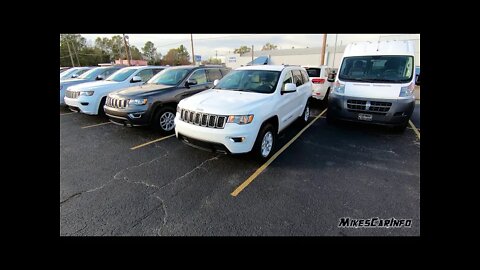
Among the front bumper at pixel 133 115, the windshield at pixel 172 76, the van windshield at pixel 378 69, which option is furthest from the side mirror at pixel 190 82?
the van windshield at pixel 378 69

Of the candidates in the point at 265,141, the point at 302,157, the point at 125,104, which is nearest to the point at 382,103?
the point at 302,157

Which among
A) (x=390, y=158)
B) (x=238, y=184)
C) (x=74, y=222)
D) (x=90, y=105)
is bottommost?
(x=74, y=222)

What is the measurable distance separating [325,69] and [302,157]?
264 inches

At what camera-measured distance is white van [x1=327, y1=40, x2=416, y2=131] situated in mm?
5352

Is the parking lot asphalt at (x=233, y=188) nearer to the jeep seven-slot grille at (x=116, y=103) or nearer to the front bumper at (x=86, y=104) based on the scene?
the jeep seven-slot grille at (x=116, y=103)

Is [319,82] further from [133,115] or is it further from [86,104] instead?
[86,104]

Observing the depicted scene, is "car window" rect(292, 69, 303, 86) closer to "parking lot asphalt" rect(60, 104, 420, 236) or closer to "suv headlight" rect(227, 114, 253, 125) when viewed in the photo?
"parking lot asphalt" rect(60, 104, 420, 236)

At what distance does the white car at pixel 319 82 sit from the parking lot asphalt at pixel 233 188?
13.5 ft

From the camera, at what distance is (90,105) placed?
6.70m

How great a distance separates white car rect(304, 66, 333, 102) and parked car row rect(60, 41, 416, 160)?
238 cm

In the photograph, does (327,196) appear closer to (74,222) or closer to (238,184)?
(238,184)

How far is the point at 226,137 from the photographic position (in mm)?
3641

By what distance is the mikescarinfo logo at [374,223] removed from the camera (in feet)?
8.84

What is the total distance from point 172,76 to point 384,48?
598 cm
